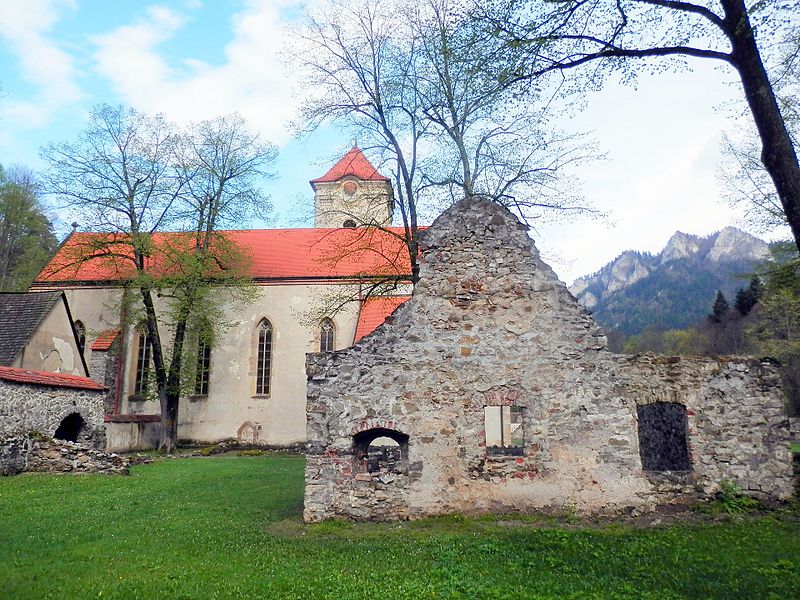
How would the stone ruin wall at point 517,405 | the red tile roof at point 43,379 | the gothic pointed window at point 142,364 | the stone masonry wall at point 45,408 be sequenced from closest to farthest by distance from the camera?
the stone ruin wall at point 517,405 → the stone masonry wall at point 45,408 → the red tile roof at point 43,379 → the gothic pointed window at point 142,364

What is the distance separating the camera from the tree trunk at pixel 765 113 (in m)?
6.42

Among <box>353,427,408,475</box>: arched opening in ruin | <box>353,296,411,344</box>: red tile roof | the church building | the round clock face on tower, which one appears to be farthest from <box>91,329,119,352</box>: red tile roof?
<box>353,427,408,475</box>: arched opening in ruin

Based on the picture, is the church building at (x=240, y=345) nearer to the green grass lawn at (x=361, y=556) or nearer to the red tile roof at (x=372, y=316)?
the red tile roof at (x=372, y=316)

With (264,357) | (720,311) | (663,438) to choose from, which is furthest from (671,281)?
(663,438)

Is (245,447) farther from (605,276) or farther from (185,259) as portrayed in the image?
(605,276)

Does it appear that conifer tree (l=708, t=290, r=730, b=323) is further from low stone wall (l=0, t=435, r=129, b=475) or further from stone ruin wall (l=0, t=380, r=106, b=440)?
low stone wall (l=0, t=435, r=129, b=475)

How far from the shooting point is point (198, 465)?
19547 mm

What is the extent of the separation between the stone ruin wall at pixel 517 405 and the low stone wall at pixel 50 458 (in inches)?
384

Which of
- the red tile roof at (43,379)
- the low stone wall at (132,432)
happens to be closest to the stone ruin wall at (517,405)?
the red tile roof at (43,379)

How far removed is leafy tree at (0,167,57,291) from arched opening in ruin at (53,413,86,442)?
18855mm

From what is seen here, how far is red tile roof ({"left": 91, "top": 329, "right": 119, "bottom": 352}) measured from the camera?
26808 mm

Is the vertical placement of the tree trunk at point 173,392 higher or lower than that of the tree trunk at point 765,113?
lower

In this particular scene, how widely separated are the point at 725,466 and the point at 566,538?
149 inches

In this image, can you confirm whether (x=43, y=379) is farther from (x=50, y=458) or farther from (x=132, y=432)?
(x=132, y=432)
